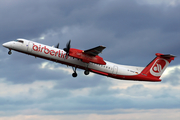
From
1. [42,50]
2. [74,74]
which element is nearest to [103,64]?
A: [74,74]

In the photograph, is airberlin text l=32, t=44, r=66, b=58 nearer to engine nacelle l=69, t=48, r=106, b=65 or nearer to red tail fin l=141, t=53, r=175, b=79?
engine nacelle l=69, t=48, r=106, b=65

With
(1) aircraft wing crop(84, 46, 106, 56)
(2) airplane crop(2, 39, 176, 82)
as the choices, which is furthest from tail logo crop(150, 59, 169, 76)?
(1) aircraft wing crop(84, 46, 106, 56)

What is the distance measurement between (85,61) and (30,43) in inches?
273

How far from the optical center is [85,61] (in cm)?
2723

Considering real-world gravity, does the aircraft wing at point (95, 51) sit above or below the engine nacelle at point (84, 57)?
above

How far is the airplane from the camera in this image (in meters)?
26.5

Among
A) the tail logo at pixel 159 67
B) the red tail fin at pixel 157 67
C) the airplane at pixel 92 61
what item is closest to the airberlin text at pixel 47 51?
the airplane at pixel 92 61

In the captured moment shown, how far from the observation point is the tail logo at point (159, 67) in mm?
31125

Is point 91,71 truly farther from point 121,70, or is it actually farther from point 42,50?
point 42,50

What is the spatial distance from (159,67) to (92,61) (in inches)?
403

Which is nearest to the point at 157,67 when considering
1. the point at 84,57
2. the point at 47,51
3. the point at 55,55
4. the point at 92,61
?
the point at 92,61

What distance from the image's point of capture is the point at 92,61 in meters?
27.4

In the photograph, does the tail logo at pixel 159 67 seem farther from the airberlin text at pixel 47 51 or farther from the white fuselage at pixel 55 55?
the airberlin text at pixel 47 51

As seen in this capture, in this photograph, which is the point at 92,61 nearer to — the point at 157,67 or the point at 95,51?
the point at 95,51
